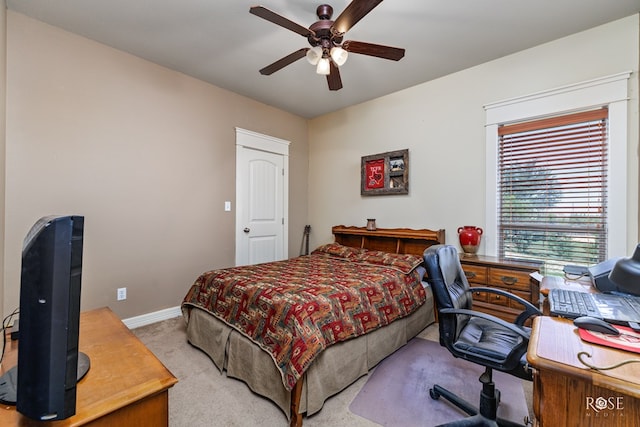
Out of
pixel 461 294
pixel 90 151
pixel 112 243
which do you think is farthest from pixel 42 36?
pixel 461 294

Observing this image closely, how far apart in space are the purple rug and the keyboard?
34.8 inches

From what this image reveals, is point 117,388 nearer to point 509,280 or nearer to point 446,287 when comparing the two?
point 446,287

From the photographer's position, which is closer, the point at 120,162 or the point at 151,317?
the point at 120,162

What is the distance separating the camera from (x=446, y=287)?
5.46 feet

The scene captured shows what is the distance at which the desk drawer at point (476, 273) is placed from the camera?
8.64 ft

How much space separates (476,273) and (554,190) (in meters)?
1.06

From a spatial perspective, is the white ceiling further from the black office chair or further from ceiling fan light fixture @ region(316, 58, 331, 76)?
the black office chair

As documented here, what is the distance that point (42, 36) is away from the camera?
2.39 metres

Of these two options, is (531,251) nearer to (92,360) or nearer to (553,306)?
(553,306)

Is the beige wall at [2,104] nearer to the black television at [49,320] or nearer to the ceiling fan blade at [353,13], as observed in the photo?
the black television at [49,320]

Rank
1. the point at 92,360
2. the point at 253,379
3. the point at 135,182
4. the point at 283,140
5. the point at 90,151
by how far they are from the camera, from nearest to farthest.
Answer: the point at 92,360 → the point at 253,379 → the point at 90,151 → the point at 135,182 → the point at 283,140

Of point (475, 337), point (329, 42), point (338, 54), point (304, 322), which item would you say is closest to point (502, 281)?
point (475, 337)

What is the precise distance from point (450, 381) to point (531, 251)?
1592mm

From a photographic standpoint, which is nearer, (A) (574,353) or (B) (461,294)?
(A) (574,353)
